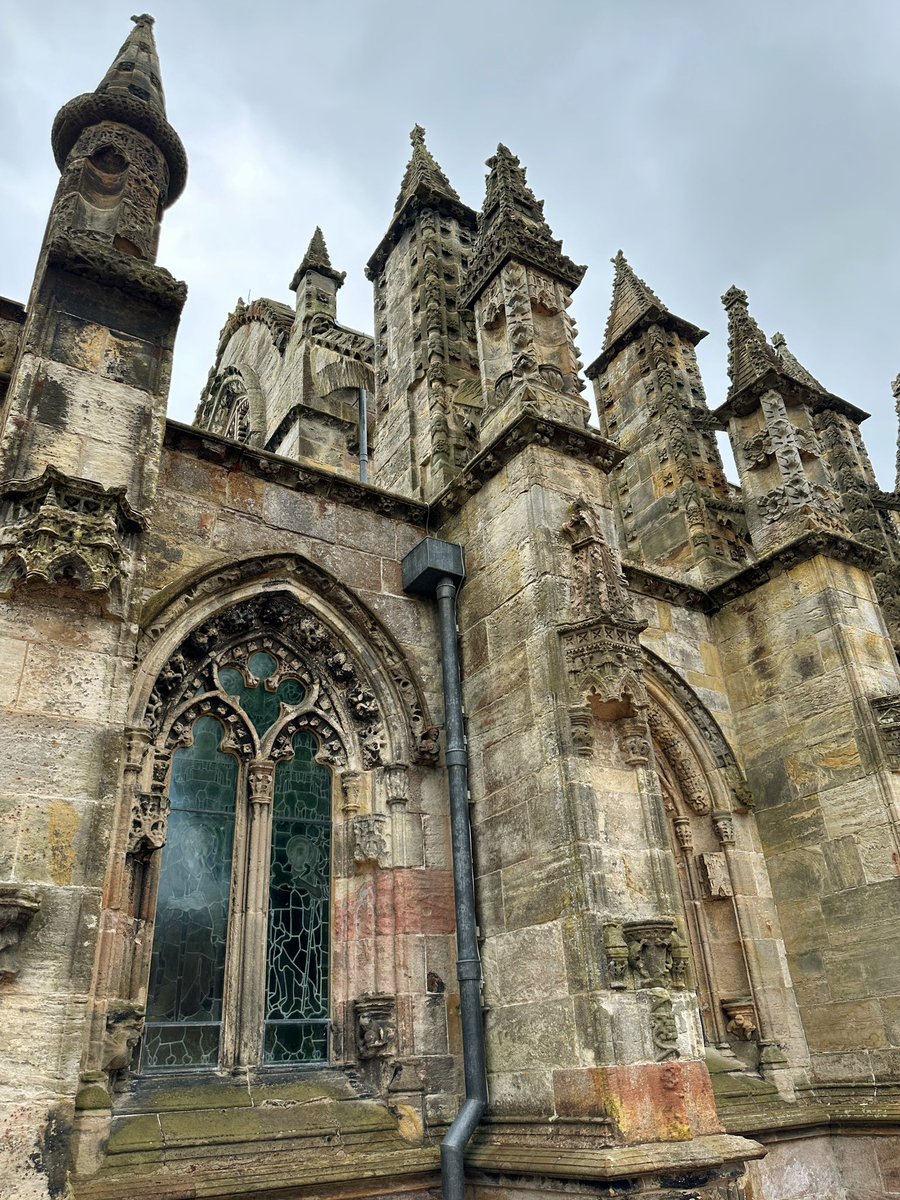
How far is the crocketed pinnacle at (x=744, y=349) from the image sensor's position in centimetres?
1072

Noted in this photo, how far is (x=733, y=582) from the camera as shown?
32.5ft

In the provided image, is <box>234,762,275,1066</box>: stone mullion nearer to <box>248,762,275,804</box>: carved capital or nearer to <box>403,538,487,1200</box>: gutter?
<box>248,762,275,804</box>: carved capital

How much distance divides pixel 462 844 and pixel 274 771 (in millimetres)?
1507

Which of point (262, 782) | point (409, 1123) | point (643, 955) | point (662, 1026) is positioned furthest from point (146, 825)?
point (662, 1026)

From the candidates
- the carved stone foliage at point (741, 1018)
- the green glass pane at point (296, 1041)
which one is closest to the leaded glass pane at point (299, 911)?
the green glass pane at point (296, 1041)

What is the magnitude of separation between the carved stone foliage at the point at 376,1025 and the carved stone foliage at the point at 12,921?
268 centimetres

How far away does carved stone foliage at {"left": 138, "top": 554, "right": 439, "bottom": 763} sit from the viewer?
281 inches

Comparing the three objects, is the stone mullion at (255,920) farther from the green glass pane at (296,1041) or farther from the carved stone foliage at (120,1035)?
the carved stone foliage at (120,1035)

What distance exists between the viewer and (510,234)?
910 centimetres

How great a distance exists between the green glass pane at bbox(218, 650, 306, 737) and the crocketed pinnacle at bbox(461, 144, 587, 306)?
173 inches

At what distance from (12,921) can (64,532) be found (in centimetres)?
211

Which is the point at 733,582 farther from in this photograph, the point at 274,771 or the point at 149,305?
the point at 149,305

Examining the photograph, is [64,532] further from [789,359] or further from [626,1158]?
[789,359]

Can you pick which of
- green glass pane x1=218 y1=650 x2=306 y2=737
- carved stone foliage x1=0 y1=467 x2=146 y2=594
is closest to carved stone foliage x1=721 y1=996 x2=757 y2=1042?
green glass pane x1=218 y1=650 x2=306 y2=737
